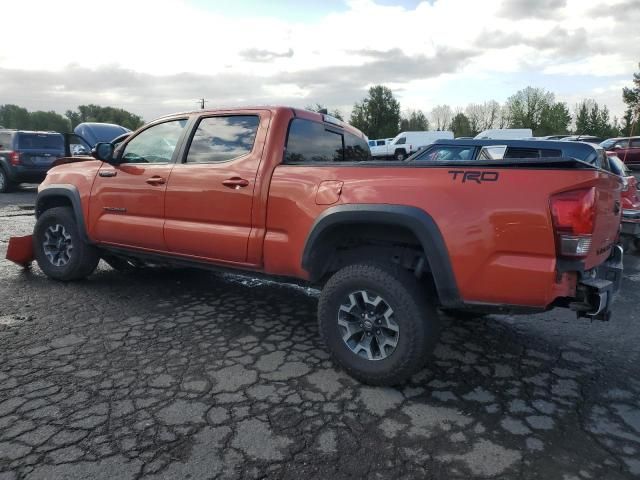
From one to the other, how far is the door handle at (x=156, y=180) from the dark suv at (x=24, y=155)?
11.5 m

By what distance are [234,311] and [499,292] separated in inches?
101

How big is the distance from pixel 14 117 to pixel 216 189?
125447 millimetres

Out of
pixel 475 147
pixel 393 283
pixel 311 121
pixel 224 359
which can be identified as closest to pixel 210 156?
pixel 311 121

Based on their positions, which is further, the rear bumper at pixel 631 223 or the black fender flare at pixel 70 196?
the rear bumper at pixel 631 223

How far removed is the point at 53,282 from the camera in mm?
5305

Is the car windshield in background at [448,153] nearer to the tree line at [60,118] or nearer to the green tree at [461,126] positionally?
the green tree at [461,126]

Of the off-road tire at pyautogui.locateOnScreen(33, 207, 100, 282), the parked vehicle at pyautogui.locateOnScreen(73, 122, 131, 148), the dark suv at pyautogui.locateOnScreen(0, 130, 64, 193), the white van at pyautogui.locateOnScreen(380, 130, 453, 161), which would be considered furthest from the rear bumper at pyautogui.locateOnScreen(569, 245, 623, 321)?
the white van at pyautogui.locateOnScreen(380, 130, 453, 161)

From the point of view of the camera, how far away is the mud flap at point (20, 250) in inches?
218

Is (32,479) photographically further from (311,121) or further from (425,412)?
(311,121)

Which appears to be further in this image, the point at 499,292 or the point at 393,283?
the point at 393,283

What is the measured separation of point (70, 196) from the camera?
16.4 feet

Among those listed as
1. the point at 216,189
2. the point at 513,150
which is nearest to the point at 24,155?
the point at 216,189

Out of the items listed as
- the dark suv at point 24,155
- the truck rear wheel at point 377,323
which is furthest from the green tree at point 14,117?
the truck rear wheel at point 377,323

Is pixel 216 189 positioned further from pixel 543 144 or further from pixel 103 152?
pixel 543 144
